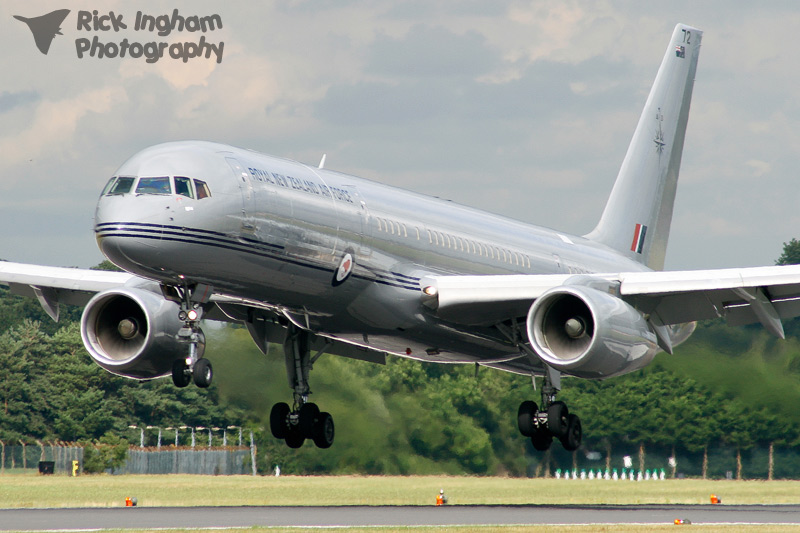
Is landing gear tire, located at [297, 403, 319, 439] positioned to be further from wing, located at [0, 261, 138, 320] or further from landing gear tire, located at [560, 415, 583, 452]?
landing gear tire, located at [560, 415, 583, 452]

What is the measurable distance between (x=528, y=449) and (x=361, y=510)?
16087 mm

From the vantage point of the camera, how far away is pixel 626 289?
88.3 ft

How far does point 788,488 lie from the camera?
1645 inches

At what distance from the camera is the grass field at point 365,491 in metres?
34.8

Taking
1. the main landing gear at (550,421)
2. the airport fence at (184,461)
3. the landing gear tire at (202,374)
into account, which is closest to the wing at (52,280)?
the landing gear tire at (202,374)

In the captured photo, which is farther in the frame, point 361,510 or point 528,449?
point 528,449

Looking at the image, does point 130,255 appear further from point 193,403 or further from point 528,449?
point 193,403

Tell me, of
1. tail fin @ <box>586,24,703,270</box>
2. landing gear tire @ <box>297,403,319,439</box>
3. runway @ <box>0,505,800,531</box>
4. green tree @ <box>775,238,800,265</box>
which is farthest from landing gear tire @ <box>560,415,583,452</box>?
green tree @ <box>775,238,800,265</box>

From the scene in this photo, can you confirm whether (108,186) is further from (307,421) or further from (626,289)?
(626,289)

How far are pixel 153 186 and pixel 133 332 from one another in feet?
22.5

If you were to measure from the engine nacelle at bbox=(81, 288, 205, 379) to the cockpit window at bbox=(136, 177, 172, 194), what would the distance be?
5.73 meters

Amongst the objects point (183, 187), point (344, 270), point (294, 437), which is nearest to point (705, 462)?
point (294, 437)

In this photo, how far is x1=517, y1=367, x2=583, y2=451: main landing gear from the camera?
3008cm

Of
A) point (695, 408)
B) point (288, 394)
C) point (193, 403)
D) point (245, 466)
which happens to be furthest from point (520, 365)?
point (193, 403)
